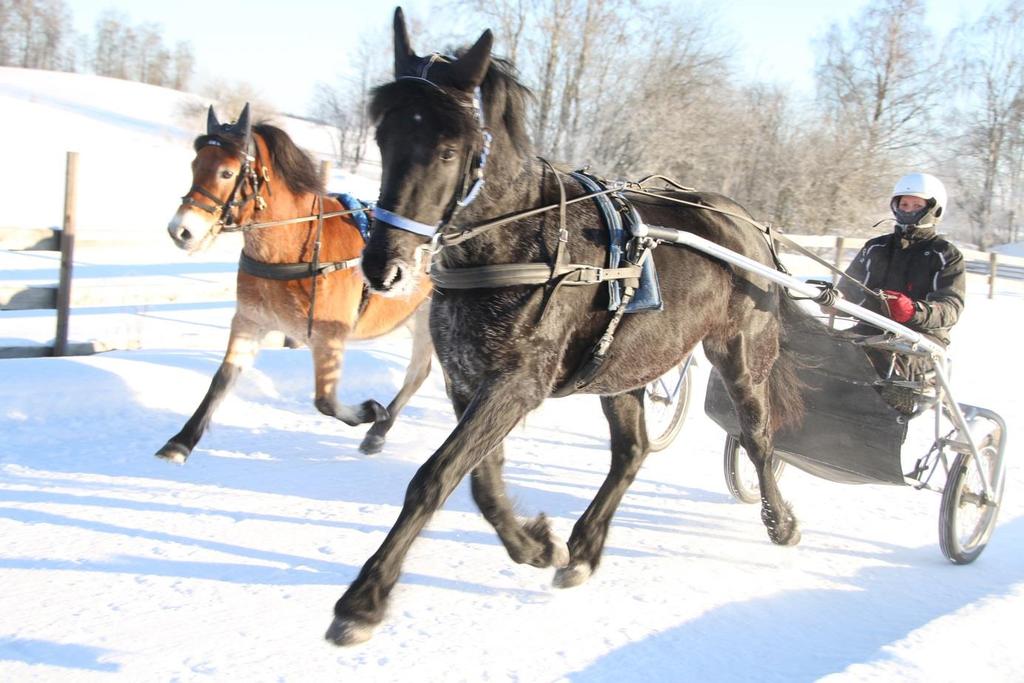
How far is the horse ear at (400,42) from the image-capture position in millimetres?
3064

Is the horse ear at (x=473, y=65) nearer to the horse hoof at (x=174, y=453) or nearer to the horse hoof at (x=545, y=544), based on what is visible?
the horse hoof at (x=545, y=544)

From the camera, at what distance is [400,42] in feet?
10.2

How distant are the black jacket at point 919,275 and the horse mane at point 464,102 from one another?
8.82ft

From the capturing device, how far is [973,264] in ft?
90.7

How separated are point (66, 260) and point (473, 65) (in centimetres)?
524

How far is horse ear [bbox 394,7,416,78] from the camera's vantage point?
10.1 feet

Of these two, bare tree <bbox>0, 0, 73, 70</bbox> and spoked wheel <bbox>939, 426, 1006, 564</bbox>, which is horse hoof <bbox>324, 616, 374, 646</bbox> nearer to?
spoked wheel <bbox>939, 426, 1006, 564</bbox>

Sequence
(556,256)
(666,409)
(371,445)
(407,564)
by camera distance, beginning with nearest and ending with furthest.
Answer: (556,256) < (407,564) < (371,445) < (666,409)

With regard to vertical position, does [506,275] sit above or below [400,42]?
below

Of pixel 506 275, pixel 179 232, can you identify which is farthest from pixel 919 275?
pixel 179 232

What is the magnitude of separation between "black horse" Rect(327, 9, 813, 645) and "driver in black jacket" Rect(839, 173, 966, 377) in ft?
3.65

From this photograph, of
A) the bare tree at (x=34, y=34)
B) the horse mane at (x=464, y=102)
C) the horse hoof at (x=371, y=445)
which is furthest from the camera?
the bare tree at (x=34, y=34)

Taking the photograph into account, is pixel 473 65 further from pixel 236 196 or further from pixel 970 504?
pixel 970 504

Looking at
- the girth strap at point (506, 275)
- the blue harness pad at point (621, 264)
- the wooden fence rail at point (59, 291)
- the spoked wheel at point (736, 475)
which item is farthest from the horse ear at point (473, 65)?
the wooden fence rail at point (59, 291)
